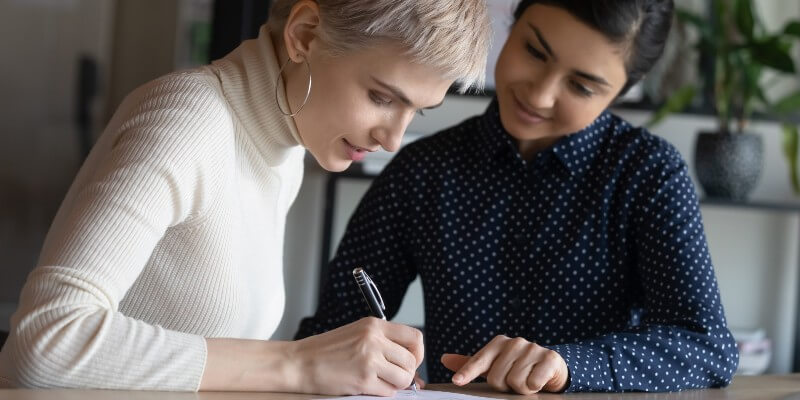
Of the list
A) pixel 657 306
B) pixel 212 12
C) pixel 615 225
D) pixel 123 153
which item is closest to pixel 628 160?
pixel 615 225

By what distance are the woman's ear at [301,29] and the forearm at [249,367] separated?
14.7 inches

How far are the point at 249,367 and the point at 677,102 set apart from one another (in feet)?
7.20

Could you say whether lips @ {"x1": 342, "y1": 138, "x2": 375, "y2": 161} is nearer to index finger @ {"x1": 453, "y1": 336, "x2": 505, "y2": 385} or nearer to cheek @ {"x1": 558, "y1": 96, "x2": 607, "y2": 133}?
index finger @ {"x1": 453, "y1": 336, "x2": 505, "y2": 385}

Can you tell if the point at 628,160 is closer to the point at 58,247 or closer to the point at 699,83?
the point at 58,247

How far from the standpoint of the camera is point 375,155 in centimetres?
266

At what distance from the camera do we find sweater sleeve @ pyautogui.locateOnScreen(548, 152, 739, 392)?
4.30ft

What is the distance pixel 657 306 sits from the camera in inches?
58.9

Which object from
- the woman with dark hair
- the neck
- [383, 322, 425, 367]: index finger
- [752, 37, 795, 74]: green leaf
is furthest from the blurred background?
[383, 322, 425, 367]: index finger

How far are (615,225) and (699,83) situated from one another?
1638 millimetres

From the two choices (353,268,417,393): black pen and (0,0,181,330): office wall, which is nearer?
(353,268,417,393): black pen

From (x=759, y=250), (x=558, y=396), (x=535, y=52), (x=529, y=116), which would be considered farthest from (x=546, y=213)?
(x=759, y=250)

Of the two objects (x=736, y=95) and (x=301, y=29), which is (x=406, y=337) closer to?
(x=301, y=29)

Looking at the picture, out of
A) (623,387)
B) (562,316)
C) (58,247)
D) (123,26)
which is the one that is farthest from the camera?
(123,26)

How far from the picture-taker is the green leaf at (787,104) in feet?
9.75
